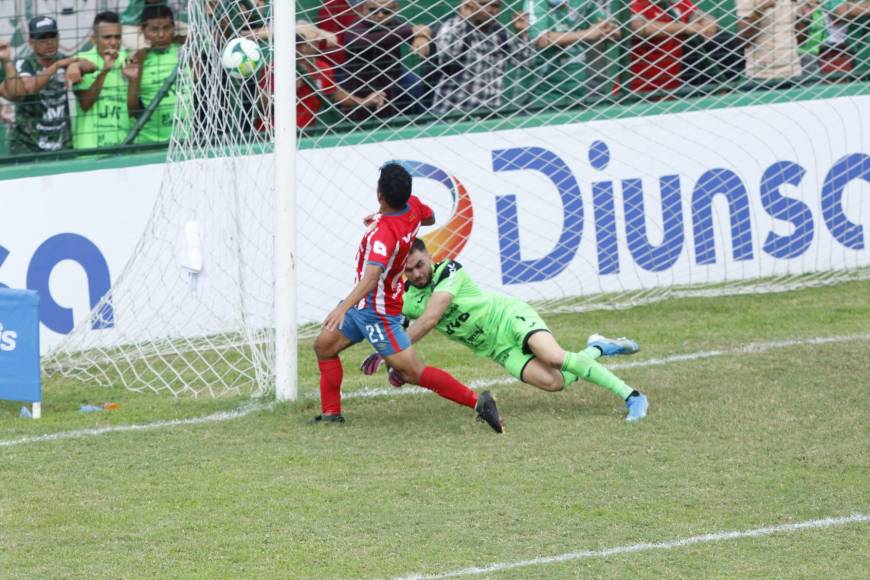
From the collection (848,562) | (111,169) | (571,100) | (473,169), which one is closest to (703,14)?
(571,100)

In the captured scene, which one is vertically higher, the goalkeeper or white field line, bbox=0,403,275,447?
the goalkeeper

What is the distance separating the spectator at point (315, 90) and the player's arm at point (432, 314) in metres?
2.63

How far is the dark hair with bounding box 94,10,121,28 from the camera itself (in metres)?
10.6

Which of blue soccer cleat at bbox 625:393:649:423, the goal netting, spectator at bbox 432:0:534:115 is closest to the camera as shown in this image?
blue soccer cleat at bbox 625:393:649:423

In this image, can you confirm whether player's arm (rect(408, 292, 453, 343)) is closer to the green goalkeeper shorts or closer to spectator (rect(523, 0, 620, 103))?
the green goalkeeper shorts

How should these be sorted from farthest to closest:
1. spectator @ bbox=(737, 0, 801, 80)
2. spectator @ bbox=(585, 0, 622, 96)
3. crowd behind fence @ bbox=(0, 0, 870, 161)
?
1. spectator @ bbox=(737, 0, 801, 80)
2. spectator @ bbox=(585, 0, 622, 96)
3. crowd behind fence @ bbox=(0, 0, 870, 161)

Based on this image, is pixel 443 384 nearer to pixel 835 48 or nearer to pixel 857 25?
pixel 835 48

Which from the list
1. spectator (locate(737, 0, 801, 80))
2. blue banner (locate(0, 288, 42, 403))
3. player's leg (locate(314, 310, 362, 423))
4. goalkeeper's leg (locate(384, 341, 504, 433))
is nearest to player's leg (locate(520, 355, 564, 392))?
goalkeeper's leg (locate(384, 341, 504, 433))

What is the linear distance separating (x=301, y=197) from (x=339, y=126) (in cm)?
58

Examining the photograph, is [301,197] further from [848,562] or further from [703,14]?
[848,562]

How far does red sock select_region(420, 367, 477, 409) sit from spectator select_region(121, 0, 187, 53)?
400 cm

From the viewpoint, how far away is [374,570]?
5.73 meters

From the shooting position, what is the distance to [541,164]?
37.9ft

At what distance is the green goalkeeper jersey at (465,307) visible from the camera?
26.8ft
